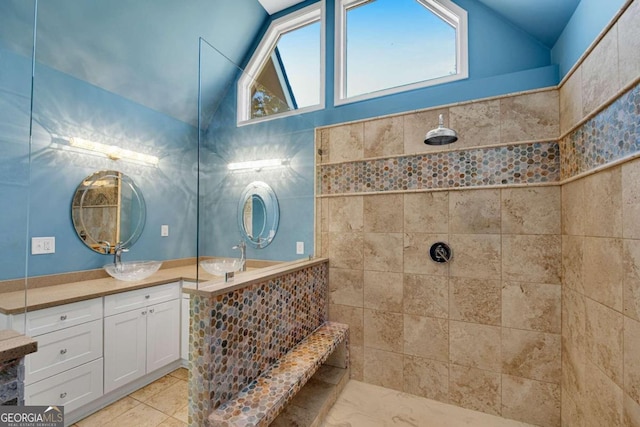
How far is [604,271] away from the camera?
1354 millimetres

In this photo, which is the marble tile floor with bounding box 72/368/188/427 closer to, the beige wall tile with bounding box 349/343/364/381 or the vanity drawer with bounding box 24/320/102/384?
the vanity drawer with bounding box 24/320/102/384

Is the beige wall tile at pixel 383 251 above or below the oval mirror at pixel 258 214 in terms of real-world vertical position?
below

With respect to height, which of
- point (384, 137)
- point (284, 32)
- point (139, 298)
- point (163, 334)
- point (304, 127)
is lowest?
point (163, 334)

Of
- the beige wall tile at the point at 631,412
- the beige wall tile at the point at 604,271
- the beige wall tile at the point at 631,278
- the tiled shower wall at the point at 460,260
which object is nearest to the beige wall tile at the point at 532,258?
the tiled shower wall at the point at 460,260

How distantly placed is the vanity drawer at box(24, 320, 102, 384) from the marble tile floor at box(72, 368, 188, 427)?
0.42 metres

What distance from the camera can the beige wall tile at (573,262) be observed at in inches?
62.4

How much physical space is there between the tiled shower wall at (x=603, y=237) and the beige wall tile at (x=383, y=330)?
106 cm

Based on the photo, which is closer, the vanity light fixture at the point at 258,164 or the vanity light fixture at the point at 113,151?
the vanity light fixture at the point at 258,164

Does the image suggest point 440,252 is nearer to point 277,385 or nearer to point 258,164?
point 277,385

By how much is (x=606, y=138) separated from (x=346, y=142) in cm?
168

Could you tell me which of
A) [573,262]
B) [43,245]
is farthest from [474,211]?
[43,245]

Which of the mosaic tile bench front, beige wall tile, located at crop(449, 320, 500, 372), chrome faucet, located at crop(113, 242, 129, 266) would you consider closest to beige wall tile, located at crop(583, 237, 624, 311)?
beige wall tile, located at crop(449, 320, 500, 372)

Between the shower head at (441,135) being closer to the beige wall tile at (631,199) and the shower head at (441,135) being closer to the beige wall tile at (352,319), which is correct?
the beige wall tile at (631,199)

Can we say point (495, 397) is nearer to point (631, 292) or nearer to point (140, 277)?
point (631, 292)
